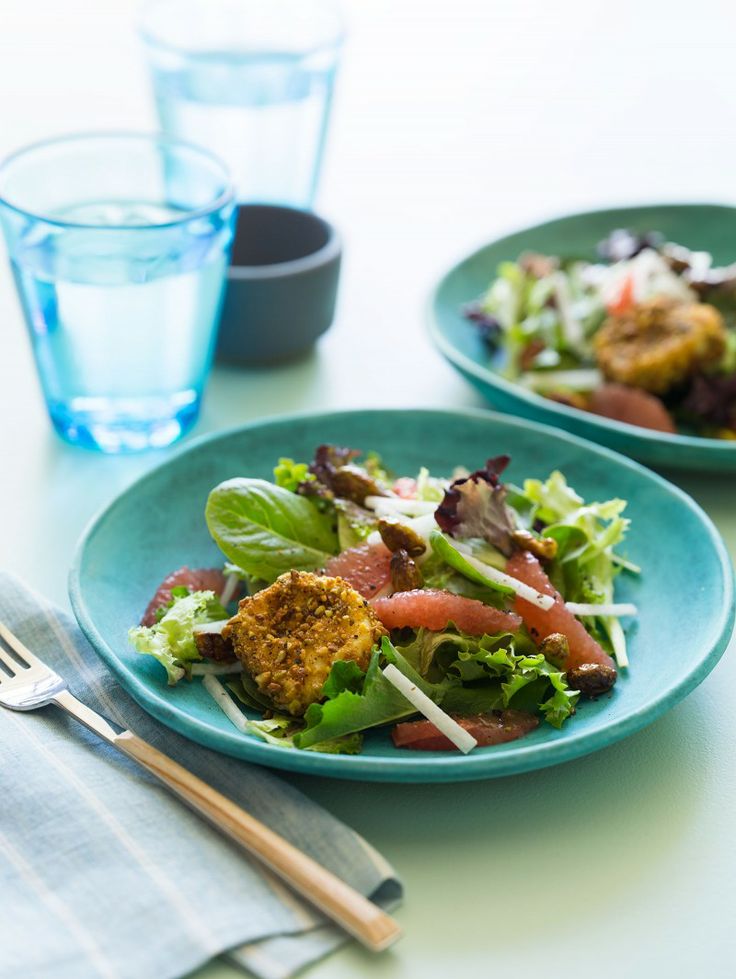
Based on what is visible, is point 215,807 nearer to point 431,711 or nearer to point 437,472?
point 431,711

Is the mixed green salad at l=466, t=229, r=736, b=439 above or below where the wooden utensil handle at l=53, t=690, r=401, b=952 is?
below

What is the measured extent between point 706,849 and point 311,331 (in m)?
1.79

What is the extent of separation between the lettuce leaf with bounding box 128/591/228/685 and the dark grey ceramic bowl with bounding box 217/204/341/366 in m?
1.16

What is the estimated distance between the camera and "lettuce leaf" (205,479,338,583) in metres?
2.27

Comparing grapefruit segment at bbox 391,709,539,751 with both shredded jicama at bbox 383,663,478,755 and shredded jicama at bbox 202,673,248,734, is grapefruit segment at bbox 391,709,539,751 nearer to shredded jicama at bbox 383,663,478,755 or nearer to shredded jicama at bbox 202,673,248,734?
shredded jicama at bbox 383,663,478,755

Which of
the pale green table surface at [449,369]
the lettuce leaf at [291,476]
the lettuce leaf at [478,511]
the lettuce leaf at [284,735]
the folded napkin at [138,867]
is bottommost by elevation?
the pale green table surface at [449,369]

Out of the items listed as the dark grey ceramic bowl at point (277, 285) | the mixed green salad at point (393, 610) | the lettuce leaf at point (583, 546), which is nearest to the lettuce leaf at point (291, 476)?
the mixed green salad at point (393, 610)

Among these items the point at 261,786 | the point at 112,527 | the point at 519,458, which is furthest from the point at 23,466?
the point at 261,786

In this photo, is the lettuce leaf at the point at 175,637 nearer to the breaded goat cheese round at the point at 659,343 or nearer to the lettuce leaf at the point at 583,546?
the lettuce leaf at the point at 583,546

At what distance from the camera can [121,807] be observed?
1.89 meters

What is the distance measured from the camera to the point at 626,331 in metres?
3.19

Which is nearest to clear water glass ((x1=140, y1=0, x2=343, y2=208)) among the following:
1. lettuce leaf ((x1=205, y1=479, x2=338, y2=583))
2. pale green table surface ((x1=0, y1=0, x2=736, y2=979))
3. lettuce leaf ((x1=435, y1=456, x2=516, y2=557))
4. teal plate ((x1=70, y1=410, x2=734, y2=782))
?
pale green table surface ((x1=0, y1=0, x2=736, y2=979))

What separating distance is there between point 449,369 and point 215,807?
71.3 inches

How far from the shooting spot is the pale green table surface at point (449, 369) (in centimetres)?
181
